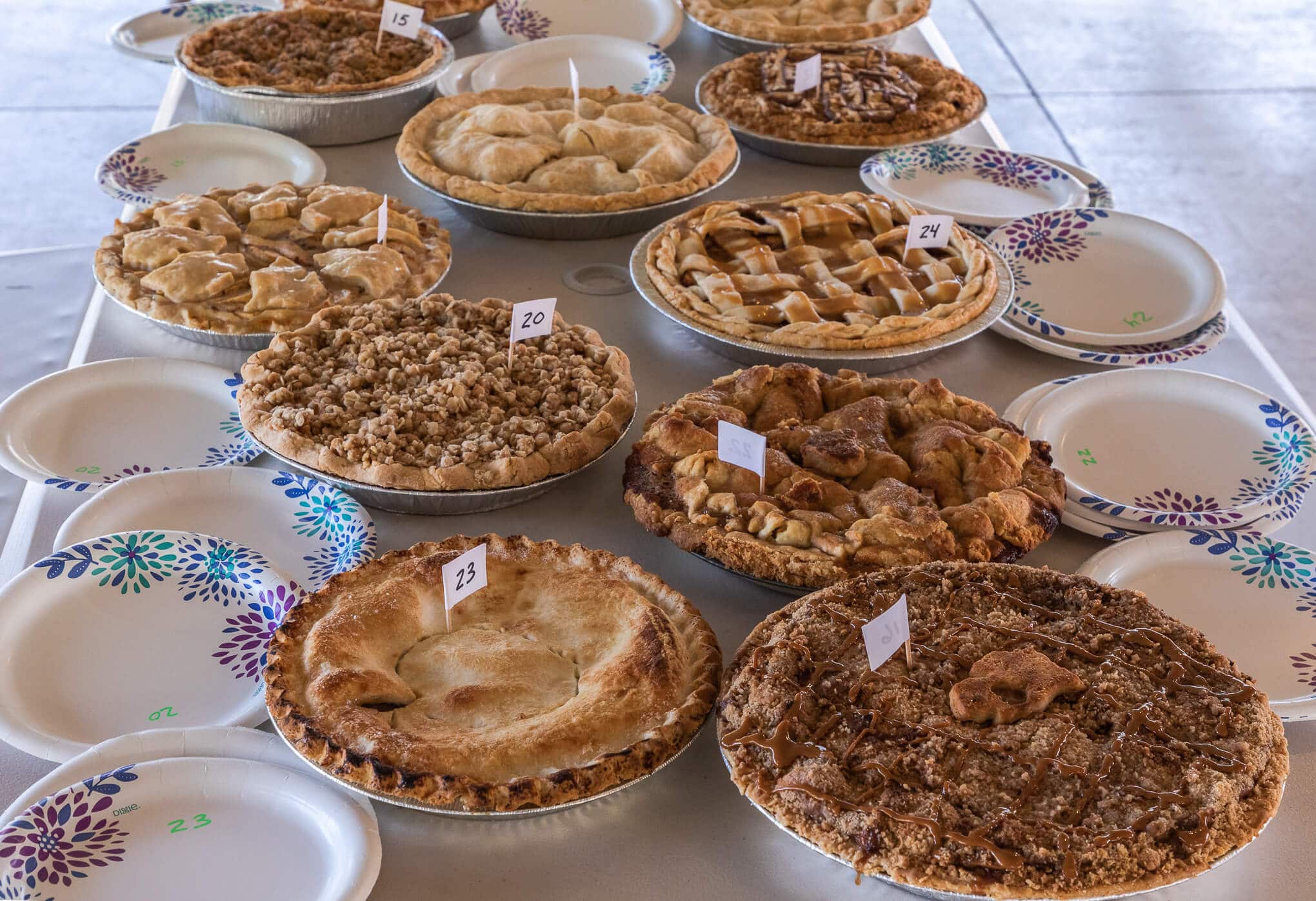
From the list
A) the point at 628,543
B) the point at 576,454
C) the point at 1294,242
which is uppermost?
the point at 576,454

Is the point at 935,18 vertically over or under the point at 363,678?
Answer: under

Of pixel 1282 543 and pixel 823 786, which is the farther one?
pixel 1282 543

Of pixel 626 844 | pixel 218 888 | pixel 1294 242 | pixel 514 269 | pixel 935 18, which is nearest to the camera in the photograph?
pixel 218 888

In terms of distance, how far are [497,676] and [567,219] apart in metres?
1.38

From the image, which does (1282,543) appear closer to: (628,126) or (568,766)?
(568,766)

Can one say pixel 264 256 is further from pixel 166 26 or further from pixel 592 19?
pixel 592 19

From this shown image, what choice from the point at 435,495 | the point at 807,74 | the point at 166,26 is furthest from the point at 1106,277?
the point at 166,26

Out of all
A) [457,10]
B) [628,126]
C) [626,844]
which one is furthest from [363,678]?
[457,10]

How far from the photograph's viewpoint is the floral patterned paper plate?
167 cm

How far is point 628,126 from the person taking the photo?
9.68 ft

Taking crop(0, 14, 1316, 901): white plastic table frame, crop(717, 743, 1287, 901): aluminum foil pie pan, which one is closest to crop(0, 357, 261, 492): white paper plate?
crop(0, 14, 1316, 901): white plastic table frame

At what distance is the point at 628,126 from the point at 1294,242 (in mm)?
4262

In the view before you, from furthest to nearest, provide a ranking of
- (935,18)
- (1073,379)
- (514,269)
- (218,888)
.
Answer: (935,18)
(514,269)
(1073,379)
(218,888)

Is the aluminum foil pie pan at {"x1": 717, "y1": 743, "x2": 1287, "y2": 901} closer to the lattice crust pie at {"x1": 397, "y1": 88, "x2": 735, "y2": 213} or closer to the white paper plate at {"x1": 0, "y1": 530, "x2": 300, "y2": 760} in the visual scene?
the white paper plate at {"x1": 0, "y1": 530, "x2": 300, "y2": 760}
